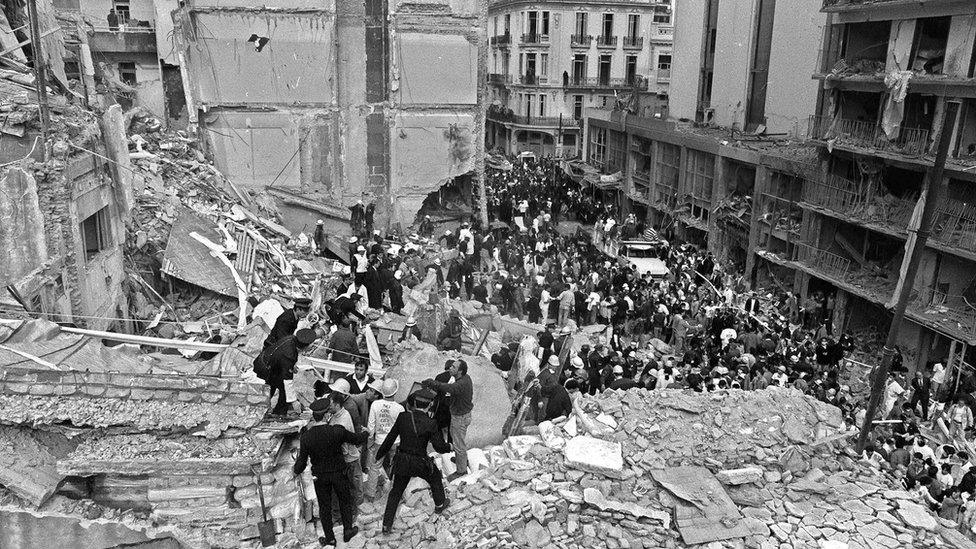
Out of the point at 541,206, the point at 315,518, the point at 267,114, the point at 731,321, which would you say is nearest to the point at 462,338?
the point at 731,321

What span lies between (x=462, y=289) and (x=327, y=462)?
1236 cm

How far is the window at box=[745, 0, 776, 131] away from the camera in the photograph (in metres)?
31.0

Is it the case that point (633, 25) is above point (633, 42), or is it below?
above

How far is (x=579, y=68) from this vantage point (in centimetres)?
5088

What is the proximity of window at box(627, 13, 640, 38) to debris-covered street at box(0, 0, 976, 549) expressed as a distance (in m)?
12.1

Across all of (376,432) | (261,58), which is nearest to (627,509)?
(376,432)

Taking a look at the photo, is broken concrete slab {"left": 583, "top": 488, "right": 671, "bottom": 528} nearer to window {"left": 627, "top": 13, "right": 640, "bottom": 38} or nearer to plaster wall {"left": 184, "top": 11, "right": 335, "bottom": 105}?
plaster wall {"left": 184, "top": 11, "right": 335, "bottom": 105}

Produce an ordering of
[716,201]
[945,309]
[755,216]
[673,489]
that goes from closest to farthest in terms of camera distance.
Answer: [673,489]
[945,309]
[755,216]
[716,201]

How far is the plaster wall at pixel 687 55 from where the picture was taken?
3544 cm

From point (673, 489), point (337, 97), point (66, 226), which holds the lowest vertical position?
point (673, 489)

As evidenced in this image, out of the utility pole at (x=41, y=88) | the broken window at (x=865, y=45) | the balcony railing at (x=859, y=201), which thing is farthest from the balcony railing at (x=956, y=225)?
the utility pole at (x=41, y=88)

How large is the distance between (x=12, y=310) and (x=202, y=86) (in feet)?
53.3

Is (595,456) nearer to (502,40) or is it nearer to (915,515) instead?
(915,515)

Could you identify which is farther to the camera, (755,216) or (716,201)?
(716,201)
